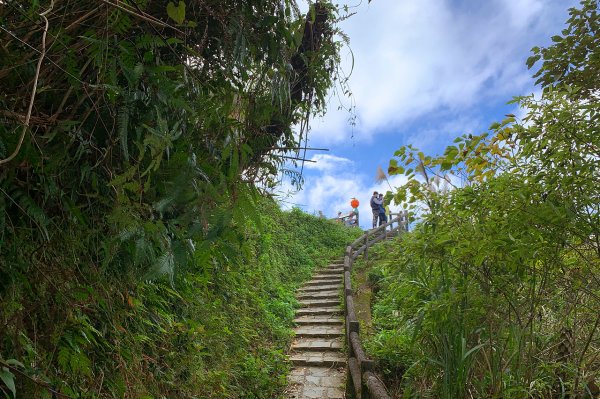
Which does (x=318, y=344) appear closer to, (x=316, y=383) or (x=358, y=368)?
(x=316, y=383)

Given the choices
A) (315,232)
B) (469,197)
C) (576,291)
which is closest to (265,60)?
(469,197)

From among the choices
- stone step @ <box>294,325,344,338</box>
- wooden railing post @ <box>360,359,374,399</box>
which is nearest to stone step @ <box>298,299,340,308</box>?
stone step @ <box>294,325,344,338</box>

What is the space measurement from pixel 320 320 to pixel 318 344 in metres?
1.08

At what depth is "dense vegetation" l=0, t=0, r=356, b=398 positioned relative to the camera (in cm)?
156

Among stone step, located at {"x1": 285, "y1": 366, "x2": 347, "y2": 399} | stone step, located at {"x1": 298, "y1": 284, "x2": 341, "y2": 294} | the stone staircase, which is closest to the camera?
stone step, located at {"x1": 285, "y1": 366, "x2": 347, "y2": 399}

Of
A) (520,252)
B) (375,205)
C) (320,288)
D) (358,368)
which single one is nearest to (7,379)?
(520,252)

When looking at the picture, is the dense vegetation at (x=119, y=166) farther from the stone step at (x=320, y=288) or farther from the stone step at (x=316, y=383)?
the stone step at (x=320, y=288)

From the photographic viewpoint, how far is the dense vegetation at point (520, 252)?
2.18 meters

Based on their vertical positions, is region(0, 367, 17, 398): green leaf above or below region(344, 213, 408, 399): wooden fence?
above

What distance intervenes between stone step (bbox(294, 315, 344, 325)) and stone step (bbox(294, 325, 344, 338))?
5.6 inches

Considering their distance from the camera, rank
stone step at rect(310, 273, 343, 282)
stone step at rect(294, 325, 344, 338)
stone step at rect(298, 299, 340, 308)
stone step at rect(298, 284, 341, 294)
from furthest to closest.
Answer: stone step at rect(310, 273, 343, 282), stone step at rect(298, 284, 341, 294), stone step at rect(298, 299, 340, 308), stone step at rect(294, 325, 344, 338)

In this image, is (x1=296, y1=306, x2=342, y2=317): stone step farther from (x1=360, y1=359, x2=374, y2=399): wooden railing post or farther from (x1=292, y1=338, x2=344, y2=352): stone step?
(x1=360, y1=359, x2=374, y2=399): wooden railing post

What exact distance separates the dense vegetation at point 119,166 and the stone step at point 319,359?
3521mm

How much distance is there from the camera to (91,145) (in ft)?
5.86
